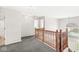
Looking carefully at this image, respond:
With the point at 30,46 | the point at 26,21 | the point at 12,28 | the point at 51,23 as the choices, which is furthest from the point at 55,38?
the point at 12,28

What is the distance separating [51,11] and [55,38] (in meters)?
0.43

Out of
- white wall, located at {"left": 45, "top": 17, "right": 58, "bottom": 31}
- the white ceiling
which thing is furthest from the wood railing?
the white ceiling

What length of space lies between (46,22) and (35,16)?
0.20 metres

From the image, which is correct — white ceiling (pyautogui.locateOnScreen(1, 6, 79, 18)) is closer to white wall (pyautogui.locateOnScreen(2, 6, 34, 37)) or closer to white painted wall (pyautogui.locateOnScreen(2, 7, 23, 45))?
white wall (pyautogui.locateOnScreen(2, 6, 34, 37))

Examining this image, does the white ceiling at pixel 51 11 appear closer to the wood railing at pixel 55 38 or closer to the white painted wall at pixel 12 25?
the white painted wall at pixel 12 25

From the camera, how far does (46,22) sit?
1.63m

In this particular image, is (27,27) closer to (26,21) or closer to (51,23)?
(26,21)

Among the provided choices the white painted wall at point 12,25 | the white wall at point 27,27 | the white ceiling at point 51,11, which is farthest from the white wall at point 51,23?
the white painted wall at point 12,25

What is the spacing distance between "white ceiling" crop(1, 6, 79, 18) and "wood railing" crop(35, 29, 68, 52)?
0.85 feet

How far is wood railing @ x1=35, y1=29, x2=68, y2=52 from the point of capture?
1604 mm

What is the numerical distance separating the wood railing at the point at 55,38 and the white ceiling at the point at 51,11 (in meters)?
0.26

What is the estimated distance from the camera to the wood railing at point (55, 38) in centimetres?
160
